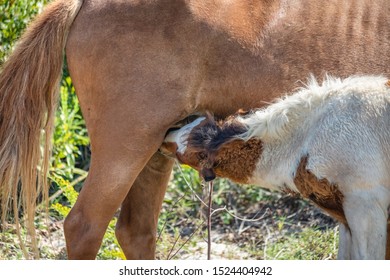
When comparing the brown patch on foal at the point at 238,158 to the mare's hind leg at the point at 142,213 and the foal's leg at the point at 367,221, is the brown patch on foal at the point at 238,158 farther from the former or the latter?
the mare's hind leg at the point at 142,213

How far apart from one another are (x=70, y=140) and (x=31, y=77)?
84.3 inches

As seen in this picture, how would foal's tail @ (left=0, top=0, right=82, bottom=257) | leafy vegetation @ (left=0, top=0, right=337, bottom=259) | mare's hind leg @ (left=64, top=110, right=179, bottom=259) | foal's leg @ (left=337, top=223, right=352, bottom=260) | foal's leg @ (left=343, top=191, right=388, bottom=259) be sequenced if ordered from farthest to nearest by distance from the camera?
leafy vegetation @ (left=0, top=0, right=337, bottom=259), foal's tail @ (left=0, top=0, right=82, bottom=257), mare's hind leg @ (left=64, top=110, right=179, bottom=259), foal's leg @ (left=337, top=223, right=352, bottom=260), foal's leg @ (left=343, top=191, right=388, bottom=259)

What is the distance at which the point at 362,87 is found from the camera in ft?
15.7

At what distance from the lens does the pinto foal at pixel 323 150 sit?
179 inches

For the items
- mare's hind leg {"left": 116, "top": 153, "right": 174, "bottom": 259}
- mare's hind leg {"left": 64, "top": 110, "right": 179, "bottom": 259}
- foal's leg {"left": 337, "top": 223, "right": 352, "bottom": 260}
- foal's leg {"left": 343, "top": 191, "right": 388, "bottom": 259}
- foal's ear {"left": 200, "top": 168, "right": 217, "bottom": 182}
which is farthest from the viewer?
mare's hind leg {"left": 116, "top": 153, "right": 174, "bottom": 259}

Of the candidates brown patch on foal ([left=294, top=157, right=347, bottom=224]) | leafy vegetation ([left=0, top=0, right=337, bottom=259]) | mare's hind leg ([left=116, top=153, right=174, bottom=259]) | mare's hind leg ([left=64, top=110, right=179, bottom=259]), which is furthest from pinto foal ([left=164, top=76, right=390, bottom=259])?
leafy vegetation ([left=0, top=0, right=337, bottom=259])

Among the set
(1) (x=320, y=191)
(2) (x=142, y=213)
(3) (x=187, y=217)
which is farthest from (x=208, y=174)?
(3) (x=187, y=217)

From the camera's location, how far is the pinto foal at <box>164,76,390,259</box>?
4.54 metres

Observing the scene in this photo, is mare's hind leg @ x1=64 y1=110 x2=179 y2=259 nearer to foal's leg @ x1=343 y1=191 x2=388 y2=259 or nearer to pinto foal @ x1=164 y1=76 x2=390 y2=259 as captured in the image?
pinto foal @ x1=164 y1=76 x2=390 y2=259

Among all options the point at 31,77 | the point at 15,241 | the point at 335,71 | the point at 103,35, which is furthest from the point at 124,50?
the point at 15,241

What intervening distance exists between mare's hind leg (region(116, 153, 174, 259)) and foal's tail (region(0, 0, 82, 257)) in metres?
0.72

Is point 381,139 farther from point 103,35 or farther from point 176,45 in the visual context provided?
point 103,35

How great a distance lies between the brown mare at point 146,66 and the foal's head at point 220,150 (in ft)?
0.98

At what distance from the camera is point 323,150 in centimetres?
465
